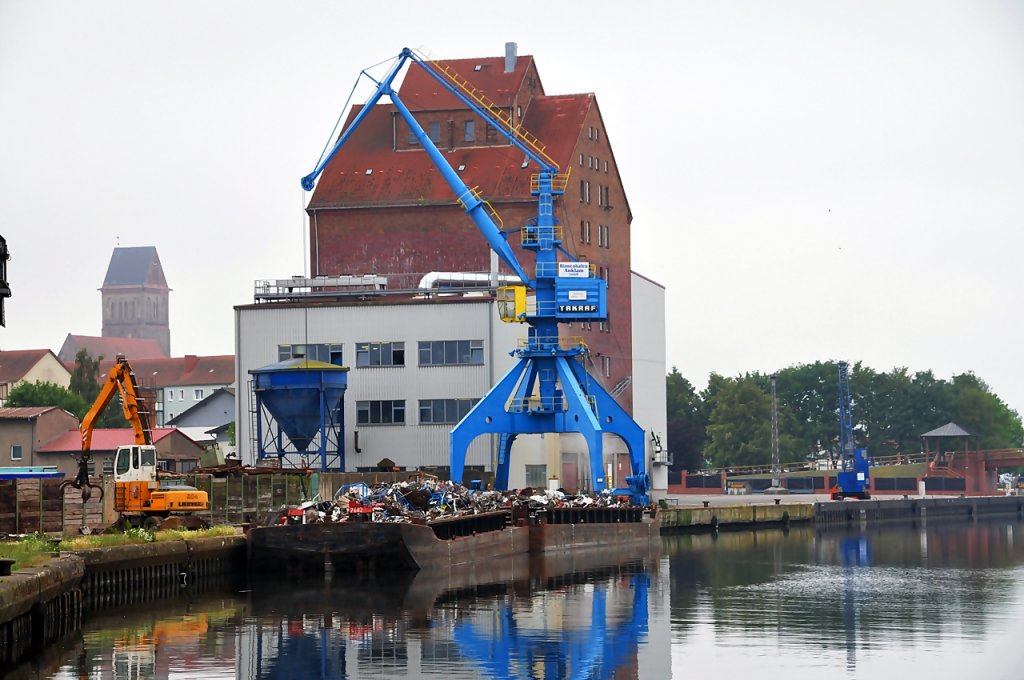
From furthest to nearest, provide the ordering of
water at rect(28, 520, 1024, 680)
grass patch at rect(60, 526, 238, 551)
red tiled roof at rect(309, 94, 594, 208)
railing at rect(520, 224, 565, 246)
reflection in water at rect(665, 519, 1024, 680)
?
red tiled roof at rect(309, 94, 594, 208) < railing at rect(520, 224, 565, 246) < grass patch at rect(60, 526, 238, 551) < reflection in water at rect(665, 519, 1024, 680) < water at rect(28, 520, 1024, 680)

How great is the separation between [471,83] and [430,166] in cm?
584

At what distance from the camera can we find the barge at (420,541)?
46.4 metres

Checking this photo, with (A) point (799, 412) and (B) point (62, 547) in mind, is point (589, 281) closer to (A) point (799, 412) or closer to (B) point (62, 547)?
(B) point (62, 547)

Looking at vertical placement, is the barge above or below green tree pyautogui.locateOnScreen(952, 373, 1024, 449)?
below

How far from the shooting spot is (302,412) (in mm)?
69812

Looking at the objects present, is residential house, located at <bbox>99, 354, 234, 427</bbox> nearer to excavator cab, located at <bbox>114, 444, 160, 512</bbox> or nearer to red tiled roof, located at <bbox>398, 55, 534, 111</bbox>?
red tiled roof, located at <bbox>398, 55, 534, 111</bbox>

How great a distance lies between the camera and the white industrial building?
72.6 metres

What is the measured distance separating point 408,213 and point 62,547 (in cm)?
4575

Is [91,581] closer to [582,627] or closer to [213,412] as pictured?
[582,627]

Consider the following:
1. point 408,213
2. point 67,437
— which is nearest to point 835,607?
point 408,213

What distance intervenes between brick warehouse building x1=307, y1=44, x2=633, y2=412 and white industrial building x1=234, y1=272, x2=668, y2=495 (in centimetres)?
760

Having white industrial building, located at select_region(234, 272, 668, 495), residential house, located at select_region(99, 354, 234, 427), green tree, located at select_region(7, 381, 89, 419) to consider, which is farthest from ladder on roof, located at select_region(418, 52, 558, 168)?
residential house, located at select_region(99, 354, 234, 427)

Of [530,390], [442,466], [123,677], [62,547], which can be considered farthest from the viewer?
[442,466]

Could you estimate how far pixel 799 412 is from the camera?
15338cm
